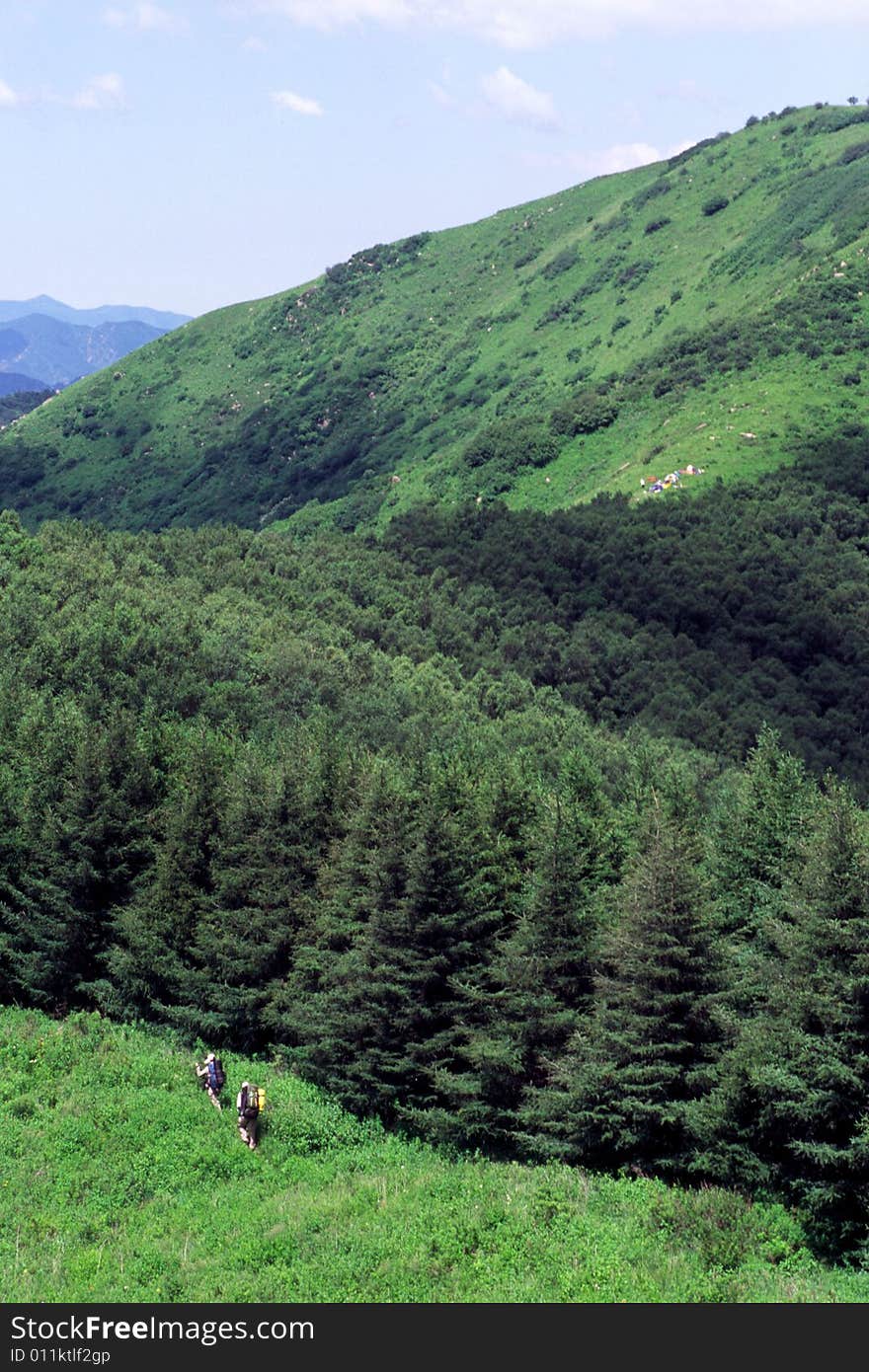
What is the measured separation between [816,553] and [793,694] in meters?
24.2

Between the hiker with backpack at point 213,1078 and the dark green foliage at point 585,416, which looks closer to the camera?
the hiker with backpack at point 213,1078

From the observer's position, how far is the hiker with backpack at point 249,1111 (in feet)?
77.8

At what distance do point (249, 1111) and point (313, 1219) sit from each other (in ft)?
15.9

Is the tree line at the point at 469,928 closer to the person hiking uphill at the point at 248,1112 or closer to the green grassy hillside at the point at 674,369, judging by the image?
the person hiking uphill at the point at 248,1112

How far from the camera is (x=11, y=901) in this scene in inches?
1563

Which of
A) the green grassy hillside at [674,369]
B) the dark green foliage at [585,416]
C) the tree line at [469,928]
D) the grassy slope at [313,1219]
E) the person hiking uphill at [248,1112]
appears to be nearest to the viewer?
the grassy slope at [313,1219]

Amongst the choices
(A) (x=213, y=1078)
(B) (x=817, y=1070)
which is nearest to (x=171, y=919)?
(A) (x=213, y=1078)

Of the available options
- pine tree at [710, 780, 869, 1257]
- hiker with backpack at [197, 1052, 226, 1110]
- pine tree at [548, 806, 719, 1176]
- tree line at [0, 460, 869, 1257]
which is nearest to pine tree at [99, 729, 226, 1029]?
tree line at [0, 460, 869, 1257]

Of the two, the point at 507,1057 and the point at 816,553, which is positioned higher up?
the point at 816,553

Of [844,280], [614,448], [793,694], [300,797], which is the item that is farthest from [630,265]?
[300,797]

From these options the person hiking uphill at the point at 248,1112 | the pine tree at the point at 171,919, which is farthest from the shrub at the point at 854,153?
the person hiking uphill at the point at 248,1112

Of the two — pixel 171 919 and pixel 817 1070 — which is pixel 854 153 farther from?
pixel 817 1070
